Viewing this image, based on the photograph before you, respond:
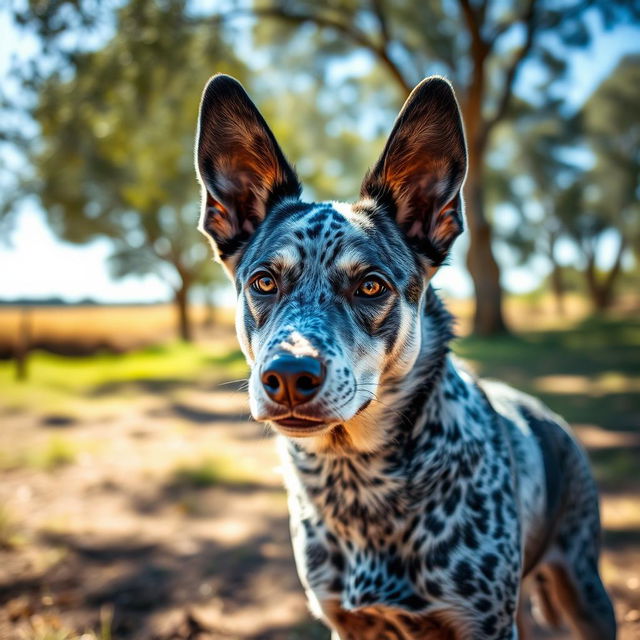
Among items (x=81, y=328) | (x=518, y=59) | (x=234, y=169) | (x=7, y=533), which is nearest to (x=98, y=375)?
(x=81, y=328)

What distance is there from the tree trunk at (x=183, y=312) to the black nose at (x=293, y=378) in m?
24.2

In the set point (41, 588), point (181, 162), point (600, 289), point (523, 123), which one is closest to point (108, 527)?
point (41, 588)

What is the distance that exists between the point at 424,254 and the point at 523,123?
82.4 ft

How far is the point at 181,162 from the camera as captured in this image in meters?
21.5

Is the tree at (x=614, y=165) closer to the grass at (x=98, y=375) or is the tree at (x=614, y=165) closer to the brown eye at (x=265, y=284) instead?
the grass at (x=98, y=375)

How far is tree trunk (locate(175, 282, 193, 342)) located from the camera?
83.1 feet

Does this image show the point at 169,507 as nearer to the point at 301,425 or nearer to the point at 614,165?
the point at 301,425

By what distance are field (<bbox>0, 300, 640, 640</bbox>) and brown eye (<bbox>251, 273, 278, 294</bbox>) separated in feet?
2.35

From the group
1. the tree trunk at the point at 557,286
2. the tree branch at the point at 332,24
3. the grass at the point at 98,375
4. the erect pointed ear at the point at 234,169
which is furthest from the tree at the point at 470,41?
the tree trunk at the point at 557,286

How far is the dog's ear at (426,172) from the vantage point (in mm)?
2414

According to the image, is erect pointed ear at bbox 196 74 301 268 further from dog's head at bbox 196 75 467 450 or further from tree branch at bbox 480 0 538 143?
tree branch at bbox 480 0 538 143

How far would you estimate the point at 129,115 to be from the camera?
14.0 meters

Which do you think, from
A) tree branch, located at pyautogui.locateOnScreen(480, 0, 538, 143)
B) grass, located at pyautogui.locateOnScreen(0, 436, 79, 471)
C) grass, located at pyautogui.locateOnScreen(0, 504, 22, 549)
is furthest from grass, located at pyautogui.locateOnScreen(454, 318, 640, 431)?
tree branch, located at pyautogui.locateOnScreen(480, 0, 538, 143)

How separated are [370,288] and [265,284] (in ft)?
1.63
